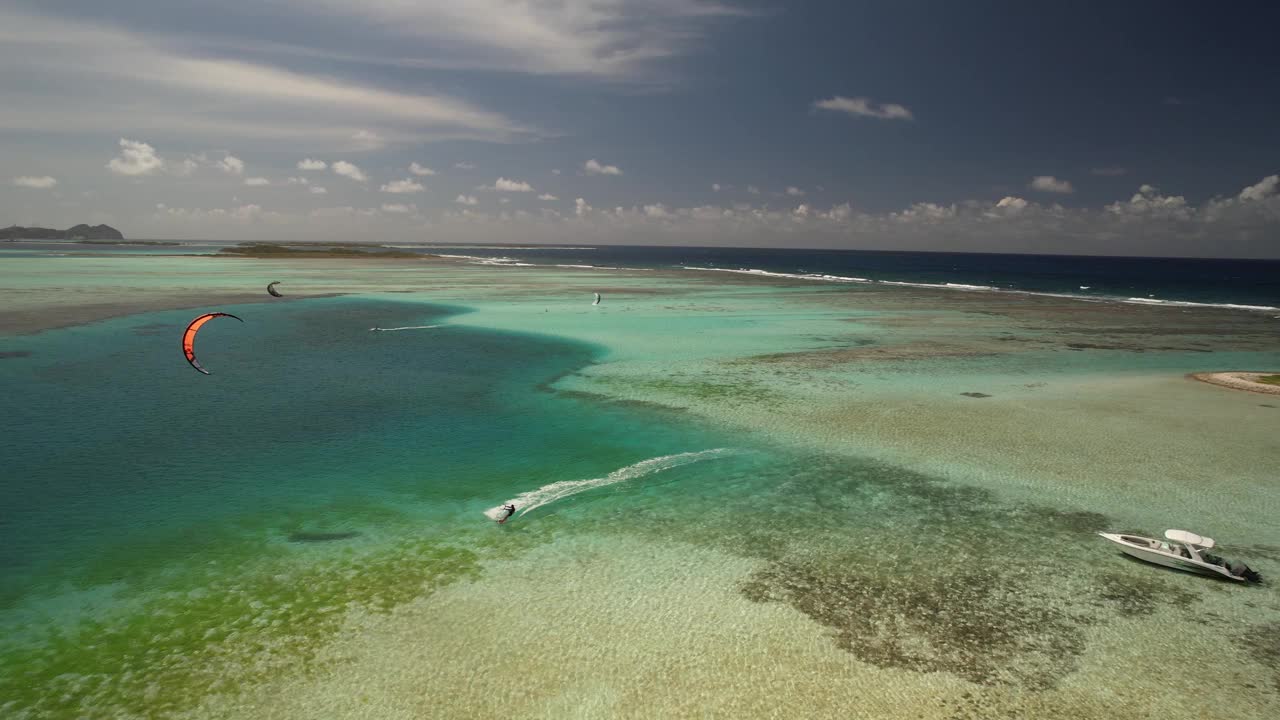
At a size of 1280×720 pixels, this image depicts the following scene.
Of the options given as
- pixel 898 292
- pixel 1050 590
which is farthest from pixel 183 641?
pixel 898 292

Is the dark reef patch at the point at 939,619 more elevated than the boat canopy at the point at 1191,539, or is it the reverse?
the boat canopy at the point at 1191,539

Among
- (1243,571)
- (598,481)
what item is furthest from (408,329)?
(1243,571)

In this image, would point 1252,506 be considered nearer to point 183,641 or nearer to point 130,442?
point 183,641

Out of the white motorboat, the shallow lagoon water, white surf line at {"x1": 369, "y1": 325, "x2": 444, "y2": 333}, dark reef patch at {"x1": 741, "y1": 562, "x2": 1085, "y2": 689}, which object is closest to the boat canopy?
the white motorboat

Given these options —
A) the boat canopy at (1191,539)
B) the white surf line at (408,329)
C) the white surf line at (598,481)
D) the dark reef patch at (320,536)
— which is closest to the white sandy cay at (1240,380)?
the boat canopy at (1191,539)

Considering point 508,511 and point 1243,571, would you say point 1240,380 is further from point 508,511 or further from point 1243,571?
point 508,511

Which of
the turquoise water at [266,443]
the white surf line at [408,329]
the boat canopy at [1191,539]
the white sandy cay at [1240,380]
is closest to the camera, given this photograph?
the boat canopy at [1191,539]

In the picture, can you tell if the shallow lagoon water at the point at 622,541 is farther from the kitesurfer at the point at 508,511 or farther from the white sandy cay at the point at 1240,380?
the white sandy cay at the point at 1240,380
